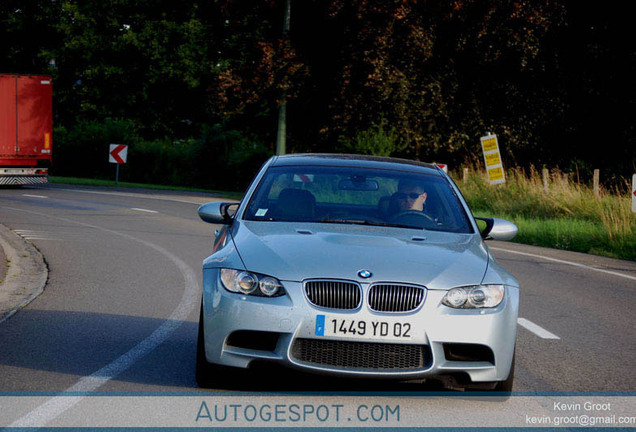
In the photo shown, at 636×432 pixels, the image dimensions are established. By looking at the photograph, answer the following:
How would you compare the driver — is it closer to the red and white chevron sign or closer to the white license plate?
the white license plate

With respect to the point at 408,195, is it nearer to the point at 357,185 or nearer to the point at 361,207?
the point at 357,185

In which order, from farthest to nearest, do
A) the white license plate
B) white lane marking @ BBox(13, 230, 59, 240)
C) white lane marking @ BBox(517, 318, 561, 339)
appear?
white lane marking @ BBox(13, 230, 59, 240), white lane marking @ BBox(517, 318, 561, 339), the white license plate

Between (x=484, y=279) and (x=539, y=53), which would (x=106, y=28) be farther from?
(x=484, y=279)

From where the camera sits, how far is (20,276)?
35.3 feet

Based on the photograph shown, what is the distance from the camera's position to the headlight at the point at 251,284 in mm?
5281

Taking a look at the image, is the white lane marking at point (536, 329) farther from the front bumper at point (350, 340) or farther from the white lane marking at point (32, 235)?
the white lane marking at point (32, 235)

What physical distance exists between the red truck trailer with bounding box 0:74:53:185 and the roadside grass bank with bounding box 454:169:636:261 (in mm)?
14862

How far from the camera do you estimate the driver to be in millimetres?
6832

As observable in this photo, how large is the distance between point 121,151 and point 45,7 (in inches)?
1029

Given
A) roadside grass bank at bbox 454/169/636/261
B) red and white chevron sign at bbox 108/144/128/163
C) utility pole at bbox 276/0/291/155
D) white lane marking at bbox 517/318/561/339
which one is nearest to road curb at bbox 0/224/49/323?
white lane marking at bbox 517/318/561/339

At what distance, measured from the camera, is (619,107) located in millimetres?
38594

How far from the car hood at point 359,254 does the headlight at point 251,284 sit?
0.14 ft

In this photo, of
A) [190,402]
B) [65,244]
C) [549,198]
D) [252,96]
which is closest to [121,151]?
[252,96]

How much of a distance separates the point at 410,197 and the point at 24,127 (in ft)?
88.9
